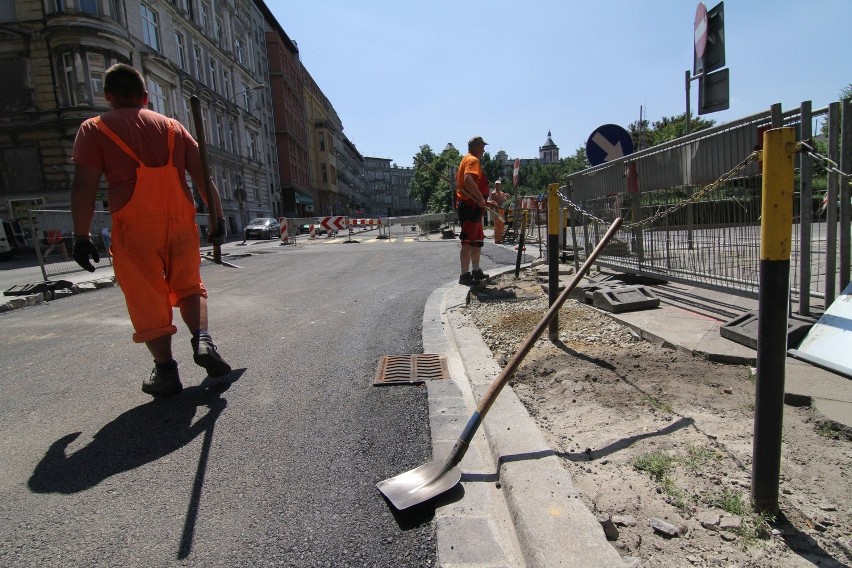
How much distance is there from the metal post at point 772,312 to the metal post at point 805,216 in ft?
7.66

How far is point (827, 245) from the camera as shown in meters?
3.42

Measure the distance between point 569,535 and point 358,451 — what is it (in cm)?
108

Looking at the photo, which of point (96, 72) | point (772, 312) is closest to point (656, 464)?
point (772, 312)

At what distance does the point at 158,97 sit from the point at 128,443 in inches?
1273

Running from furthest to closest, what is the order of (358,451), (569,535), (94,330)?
(94,330)
(358,451)
(569,535)

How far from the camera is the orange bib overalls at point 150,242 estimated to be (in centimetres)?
295

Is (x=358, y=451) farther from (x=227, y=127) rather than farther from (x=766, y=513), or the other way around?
(x=227, y=127)

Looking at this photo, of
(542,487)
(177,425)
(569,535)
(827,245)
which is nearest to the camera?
(569,535)

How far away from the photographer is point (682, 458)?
2078 mm

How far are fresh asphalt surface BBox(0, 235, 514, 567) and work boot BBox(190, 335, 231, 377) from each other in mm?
138

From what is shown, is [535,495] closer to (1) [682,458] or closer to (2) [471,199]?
(1) [682,458]

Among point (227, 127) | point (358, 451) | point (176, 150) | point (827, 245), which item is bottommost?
point (358, 451)

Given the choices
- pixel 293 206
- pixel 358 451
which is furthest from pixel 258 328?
pixel 293 206

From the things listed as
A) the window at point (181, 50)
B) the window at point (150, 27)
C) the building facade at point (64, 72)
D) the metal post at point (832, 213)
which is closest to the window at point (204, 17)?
the building facade at point (64, 72)
